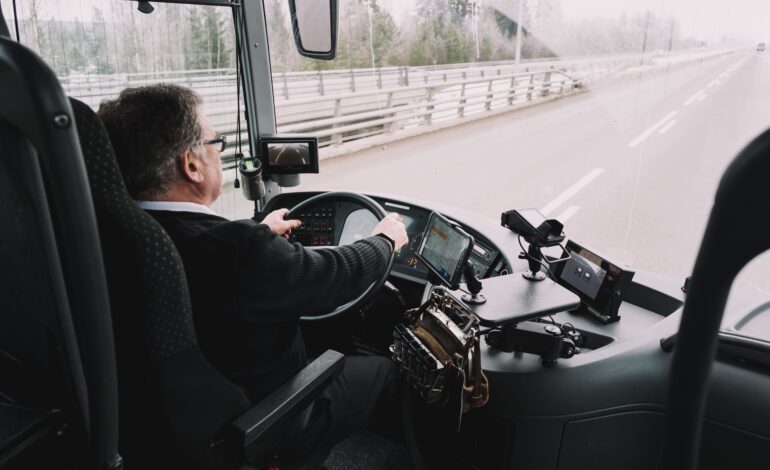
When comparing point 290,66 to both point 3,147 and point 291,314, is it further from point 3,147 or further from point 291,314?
point 3,147

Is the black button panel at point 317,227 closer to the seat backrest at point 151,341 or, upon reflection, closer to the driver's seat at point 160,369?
the driver's seat at point 160,369

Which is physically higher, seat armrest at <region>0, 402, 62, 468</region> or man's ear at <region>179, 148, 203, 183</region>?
man's ear at <region>179, 148, 203, 183</region>

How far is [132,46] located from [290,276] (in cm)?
147

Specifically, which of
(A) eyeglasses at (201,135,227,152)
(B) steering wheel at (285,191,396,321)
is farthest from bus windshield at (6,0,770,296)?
(A) eyeglasses at (201,135,227,152)

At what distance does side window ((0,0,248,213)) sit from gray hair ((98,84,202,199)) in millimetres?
543

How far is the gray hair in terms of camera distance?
1.27 m

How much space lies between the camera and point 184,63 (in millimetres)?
2443

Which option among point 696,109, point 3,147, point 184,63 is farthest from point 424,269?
point 3,147

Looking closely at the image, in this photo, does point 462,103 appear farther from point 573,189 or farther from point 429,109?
point 573,189

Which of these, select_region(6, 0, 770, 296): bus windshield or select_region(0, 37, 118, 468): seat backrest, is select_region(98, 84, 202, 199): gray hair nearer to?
select_region(0, 37, 118, 468): seat backrest

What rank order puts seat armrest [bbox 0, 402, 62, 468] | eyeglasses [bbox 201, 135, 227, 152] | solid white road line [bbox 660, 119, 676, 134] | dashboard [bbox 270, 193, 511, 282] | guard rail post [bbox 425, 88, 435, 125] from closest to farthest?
seat armrest [bbox 0, 402, 62, 468] → eyeglasses [bbox 201, 135, 227, 152] → solid white road line [bbox 660, 119, 676, 134] → dashboard [bbox 270, 193, 511, 282] → guard rail post [bbox 425, 88, 435, 125]

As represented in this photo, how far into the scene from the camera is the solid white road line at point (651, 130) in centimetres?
209

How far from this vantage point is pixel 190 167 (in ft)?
4.44

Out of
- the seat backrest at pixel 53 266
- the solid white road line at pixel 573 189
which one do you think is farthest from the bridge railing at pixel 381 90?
the seat backrest at pixel 53 266
